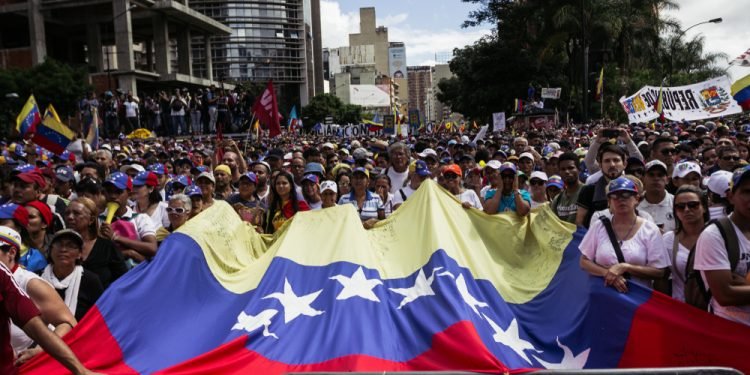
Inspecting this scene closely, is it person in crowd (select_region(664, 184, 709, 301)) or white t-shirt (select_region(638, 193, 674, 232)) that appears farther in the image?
white t-shirt (select_region(638, 193, 674, 232))

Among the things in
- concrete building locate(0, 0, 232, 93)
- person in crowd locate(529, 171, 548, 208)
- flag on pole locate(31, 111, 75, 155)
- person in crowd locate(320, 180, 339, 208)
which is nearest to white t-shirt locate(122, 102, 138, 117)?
concrete building locate(0, 0, 232, 93)

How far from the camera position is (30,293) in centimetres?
393

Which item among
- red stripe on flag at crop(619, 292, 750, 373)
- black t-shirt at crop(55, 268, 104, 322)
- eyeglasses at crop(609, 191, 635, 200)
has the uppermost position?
eyeglasses at crop(609, 191, 635, 200)

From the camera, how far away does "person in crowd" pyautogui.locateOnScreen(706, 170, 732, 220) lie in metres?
5.34

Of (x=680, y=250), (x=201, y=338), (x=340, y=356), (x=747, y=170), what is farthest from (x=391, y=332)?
(x=747, y=170)

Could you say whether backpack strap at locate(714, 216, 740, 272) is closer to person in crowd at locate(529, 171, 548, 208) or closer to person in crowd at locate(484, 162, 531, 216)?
person in crowd at locate(484, 162, 531, 216)

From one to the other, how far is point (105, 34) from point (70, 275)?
193 ft

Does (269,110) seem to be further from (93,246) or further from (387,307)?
(387,307)

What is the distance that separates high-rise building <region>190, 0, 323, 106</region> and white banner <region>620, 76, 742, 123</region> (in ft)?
320

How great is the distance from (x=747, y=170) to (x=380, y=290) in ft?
9.14

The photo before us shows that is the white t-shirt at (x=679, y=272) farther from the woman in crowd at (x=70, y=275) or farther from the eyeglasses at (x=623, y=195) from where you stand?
the woman in crowd at (x=70, y=275)

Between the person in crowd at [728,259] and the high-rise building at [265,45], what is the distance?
114 metres

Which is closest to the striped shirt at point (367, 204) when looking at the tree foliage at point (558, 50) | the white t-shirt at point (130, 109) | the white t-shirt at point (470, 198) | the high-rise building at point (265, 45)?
the white t-shirt at point (470, 198)

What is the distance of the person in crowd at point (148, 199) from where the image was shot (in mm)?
7234
